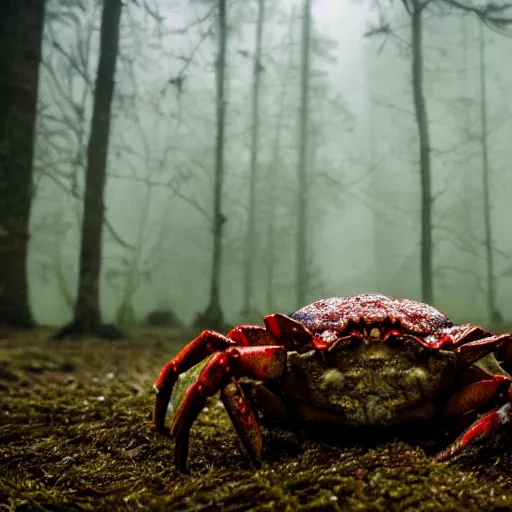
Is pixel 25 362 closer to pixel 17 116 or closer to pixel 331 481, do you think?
pixel 331 481

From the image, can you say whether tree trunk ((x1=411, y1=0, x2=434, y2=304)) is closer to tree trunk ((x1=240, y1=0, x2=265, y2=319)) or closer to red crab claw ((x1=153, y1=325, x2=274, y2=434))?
tree trunk ((x1=240, y1=0, x2=265, y2=319))

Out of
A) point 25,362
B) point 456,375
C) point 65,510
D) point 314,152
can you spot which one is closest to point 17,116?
point 25,362

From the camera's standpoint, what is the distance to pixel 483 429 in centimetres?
137

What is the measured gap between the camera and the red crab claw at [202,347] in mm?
1642

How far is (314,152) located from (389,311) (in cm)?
1743

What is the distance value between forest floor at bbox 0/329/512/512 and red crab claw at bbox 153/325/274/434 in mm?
211

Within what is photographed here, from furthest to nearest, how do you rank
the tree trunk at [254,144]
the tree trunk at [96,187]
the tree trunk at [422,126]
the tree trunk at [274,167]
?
the tree trunk at [274,167], the tree trunk at [254,144], the tree trunk at [422,126], the tree trunk at [96,187]

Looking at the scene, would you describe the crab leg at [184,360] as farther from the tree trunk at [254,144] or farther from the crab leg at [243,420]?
the tree trunk at [254,144]

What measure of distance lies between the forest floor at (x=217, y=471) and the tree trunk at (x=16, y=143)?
178 inches

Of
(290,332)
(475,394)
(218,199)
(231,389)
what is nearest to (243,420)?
(231,389)

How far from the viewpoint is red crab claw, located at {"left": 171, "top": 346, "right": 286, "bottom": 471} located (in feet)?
4.60

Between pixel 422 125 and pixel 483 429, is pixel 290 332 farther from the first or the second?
pixel 422 125

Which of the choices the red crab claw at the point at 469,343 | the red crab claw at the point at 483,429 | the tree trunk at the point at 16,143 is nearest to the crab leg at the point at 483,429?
the red crab claw at the point at 483,429

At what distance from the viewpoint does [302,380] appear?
4.88 feet
